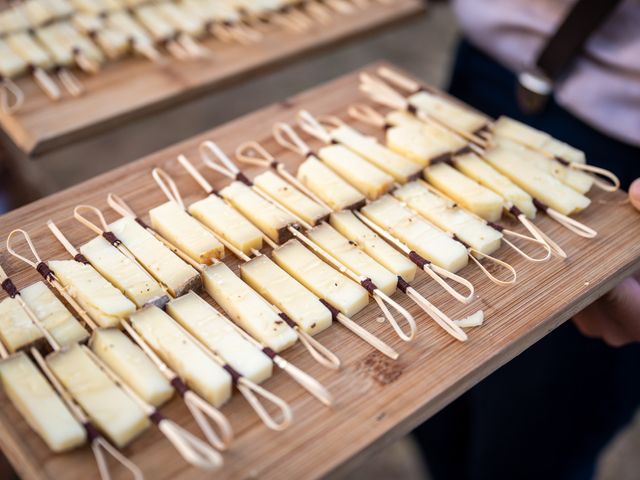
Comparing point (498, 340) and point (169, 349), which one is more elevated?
point (169, 349)

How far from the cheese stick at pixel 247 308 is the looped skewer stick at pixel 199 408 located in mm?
171

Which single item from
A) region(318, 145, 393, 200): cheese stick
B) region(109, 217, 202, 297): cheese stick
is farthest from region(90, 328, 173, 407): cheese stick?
region(318, 145, 393, 200): cheese stick

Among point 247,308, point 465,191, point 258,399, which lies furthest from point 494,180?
point 258,399

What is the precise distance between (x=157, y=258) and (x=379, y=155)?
2.10 ft

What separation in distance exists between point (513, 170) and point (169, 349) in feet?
3.20

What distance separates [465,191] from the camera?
1590 mm

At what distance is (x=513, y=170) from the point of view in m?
1.67

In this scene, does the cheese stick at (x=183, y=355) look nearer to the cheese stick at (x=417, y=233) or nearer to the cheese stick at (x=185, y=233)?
the cheese stick at (x=185, y=233)

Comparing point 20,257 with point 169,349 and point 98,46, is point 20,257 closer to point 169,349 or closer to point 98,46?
point 169,349

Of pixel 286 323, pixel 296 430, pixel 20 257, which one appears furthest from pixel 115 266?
pixel 296 430

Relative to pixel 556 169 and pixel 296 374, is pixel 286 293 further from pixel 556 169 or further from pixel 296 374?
pixel 556 169

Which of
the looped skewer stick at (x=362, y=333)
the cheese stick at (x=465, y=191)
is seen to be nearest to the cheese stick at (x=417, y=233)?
the cheese stick at (x=465, y=191)

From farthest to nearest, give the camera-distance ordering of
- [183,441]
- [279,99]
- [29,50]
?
[279,99], [29,50], [183,441]

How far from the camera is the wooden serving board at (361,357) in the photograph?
1077mm
